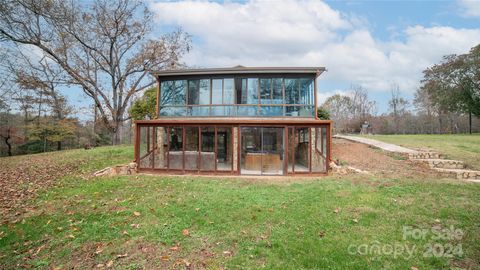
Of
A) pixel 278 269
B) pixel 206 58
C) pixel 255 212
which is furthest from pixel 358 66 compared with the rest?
pixel 278 269

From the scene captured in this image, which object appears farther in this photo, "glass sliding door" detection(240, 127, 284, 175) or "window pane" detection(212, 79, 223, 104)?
"window pane" detection(212, 79, 223, 104)

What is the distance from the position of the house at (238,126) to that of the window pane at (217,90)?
1.1 inches

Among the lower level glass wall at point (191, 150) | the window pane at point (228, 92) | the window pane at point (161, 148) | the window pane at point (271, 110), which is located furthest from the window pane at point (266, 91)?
the window pane at point (161, 148)

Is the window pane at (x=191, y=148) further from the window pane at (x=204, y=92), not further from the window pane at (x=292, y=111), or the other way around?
the window pane at (x=292, y=111)

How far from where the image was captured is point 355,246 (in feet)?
14.7

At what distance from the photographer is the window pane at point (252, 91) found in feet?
46.0

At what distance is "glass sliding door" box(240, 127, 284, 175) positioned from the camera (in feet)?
40.8

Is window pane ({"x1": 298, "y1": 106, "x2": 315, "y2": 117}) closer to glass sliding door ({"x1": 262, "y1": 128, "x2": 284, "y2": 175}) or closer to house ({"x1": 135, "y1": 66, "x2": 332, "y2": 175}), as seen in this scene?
house ({"x1": 135, "y1": 66, "x2": 332, "y2": 175})

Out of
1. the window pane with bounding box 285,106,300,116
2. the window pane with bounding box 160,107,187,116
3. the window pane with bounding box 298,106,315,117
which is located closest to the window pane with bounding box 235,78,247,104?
the window pane with bounding box 285,106,300,116

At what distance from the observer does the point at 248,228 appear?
5352mm

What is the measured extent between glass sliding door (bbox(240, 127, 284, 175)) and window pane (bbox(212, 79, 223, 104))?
8.85 ft

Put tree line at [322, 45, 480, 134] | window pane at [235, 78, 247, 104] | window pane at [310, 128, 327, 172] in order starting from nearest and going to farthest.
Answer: window pane at [310, 128, 327, 172] < window pane at [235, 78, 247, 104] < tree line at [322, 45, 480, 134]

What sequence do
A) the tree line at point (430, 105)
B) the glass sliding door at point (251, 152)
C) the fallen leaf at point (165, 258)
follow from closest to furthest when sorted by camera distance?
the fallen leaf at point (165, 258)
the glass sliding door at point (251, 152)
the tree line at point (430, 105)

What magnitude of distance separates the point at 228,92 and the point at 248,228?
997 centimetres
